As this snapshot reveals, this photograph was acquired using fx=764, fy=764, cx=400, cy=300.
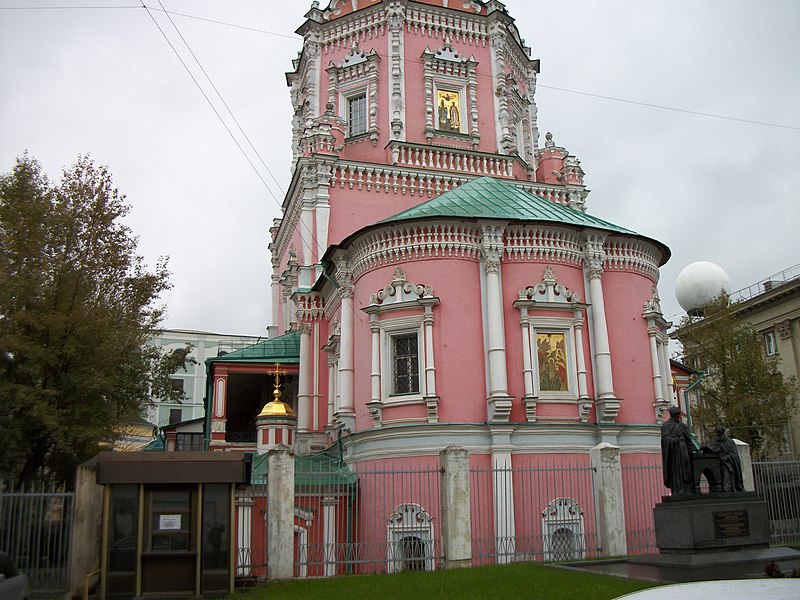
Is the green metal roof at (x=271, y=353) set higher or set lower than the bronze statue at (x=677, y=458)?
higher

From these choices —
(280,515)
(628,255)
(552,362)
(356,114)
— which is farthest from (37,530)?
(356,114)

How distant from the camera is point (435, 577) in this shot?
41.2 feet

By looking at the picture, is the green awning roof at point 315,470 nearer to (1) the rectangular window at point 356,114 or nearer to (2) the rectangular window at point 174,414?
(1) the rectangular window at point 356,114

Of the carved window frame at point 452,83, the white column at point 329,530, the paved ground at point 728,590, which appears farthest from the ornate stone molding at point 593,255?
the paved ground at point 728,590

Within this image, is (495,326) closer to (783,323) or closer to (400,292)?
(400,292)

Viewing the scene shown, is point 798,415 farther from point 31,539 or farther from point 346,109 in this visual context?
point 31,539

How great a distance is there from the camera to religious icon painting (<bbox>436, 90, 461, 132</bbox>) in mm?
28047

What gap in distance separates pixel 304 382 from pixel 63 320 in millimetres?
8492

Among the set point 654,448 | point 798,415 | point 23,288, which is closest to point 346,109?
point 23,288

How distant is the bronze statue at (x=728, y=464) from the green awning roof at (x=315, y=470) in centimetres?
831

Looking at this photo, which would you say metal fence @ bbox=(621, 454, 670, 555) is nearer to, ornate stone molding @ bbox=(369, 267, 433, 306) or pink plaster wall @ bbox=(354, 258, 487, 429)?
pink plaster wall @ bbox=(354, 258, 487, 429)

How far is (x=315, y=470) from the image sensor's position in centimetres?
2041

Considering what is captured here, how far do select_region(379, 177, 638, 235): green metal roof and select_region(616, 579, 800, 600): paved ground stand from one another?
11366 mm

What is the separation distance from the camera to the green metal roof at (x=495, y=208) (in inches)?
779
